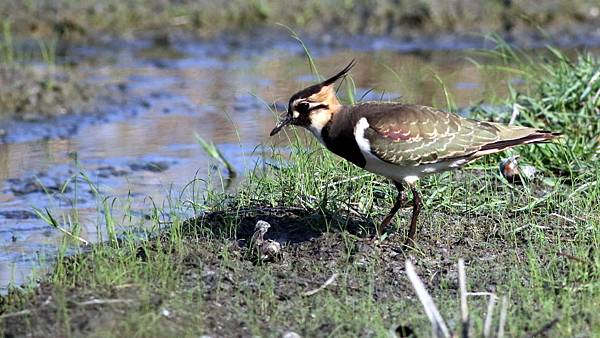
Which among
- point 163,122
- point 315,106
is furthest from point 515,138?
point 163,122

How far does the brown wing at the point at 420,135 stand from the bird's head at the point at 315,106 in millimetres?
166

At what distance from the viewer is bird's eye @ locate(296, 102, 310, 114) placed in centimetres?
599

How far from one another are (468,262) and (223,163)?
118 inches

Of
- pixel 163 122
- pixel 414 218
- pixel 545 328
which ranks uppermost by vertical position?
pixel 545 328

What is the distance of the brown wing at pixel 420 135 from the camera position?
19.1ft

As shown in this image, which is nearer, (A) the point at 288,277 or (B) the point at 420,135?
(A) the point at 288,277

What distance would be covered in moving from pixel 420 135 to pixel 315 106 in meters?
0.58

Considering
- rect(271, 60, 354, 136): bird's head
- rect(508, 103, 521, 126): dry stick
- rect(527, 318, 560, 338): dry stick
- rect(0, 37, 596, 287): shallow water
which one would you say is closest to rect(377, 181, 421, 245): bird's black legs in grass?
rect(271, 60, 354, 136): bird's head

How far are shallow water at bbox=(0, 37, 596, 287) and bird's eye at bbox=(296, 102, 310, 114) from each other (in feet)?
2.86

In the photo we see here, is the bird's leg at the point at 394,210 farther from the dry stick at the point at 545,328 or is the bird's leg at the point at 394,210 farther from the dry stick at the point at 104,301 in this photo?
the dry stick at the point at 104,301

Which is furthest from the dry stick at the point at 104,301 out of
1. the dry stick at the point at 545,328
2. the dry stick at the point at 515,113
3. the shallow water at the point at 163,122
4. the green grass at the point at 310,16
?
the green grass at the point at 310,16

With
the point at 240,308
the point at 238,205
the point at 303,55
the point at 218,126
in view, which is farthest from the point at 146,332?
the point at 303,55

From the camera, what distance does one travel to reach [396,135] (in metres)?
5.84

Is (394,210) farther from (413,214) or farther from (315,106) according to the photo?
(315,106)
